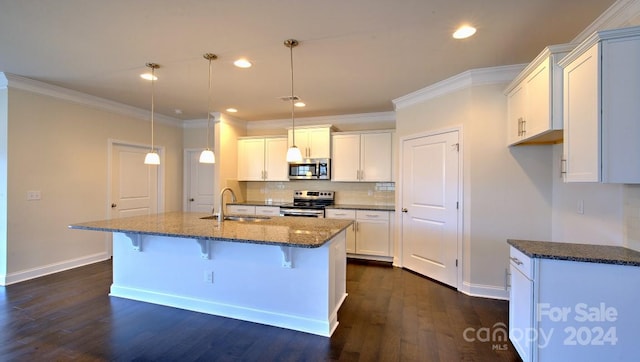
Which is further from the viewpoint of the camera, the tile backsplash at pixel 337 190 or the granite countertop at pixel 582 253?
the tile backsplash at pixel 337 190

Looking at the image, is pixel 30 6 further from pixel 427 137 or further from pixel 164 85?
pixel 427 137

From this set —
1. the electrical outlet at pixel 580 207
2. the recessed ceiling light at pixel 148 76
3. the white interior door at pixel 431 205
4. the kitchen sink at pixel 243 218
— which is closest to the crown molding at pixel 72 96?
the recessed ceiling light at pixel 148 76

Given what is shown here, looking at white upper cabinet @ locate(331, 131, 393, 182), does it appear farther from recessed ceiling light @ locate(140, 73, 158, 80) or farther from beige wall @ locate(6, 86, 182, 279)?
beige wall @ locate(6, 86, 182, 279)

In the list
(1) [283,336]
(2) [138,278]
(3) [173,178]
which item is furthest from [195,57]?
(3) [173,178]

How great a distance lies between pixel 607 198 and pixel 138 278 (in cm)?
435

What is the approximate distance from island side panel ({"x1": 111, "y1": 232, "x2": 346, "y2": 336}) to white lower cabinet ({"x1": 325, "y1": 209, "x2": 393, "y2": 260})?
5.22ft

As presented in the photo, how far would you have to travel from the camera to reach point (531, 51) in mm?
2719

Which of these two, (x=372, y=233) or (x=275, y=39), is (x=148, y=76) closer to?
(x=275, y=39)

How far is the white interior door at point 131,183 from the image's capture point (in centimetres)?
471

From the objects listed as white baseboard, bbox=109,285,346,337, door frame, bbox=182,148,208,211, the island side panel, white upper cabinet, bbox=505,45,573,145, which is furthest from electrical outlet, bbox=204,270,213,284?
door frame, bbox=182,148,208,211

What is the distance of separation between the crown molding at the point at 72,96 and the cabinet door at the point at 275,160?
2.07 metres

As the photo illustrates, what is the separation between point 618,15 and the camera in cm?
200

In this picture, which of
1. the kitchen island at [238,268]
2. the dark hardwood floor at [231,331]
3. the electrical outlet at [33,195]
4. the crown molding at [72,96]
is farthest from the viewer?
the electrical outlet at [33,195]

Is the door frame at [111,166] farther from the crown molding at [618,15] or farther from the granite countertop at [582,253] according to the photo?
the crown molding at [618,15]
